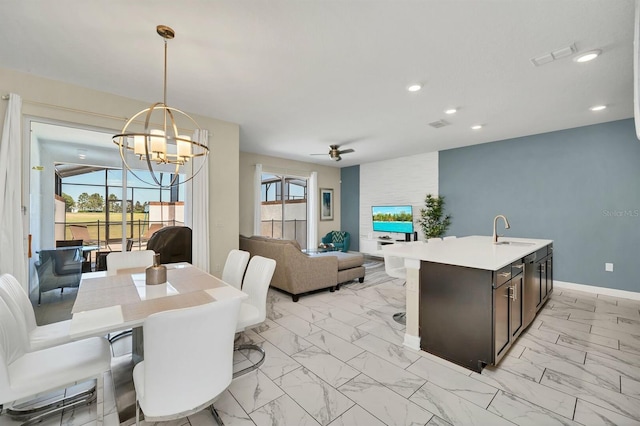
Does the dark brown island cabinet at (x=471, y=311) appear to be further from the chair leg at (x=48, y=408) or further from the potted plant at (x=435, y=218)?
the potted plant at (x=435, y=218)

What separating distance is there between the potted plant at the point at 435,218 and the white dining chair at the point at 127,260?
5.35 metres

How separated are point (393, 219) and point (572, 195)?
3.39 m

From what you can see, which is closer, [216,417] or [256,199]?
[216,417]

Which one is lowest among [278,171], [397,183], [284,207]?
[284,207]

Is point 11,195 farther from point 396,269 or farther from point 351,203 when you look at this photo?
point 351,203

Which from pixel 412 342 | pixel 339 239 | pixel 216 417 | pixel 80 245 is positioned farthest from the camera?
pixel 339 239

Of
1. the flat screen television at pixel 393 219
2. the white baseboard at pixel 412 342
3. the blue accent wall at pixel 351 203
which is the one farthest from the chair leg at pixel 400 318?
the blue accent wall at pixel 351 203

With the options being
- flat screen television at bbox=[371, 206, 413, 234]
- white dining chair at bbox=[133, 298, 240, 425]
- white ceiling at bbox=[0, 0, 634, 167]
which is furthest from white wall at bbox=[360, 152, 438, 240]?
white dining chair at bbox=[133, 298, 240, 425]

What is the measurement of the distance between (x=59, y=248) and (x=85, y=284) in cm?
173

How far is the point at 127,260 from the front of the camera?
289 centimetres

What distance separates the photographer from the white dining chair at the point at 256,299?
88.1 inches

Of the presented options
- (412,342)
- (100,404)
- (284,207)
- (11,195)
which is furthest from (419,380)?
(284,207)

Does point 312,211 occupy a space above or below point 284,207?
below

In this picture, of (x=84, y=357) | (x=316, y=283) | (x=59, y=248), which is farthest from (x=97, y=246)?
(x=316, y=283)
